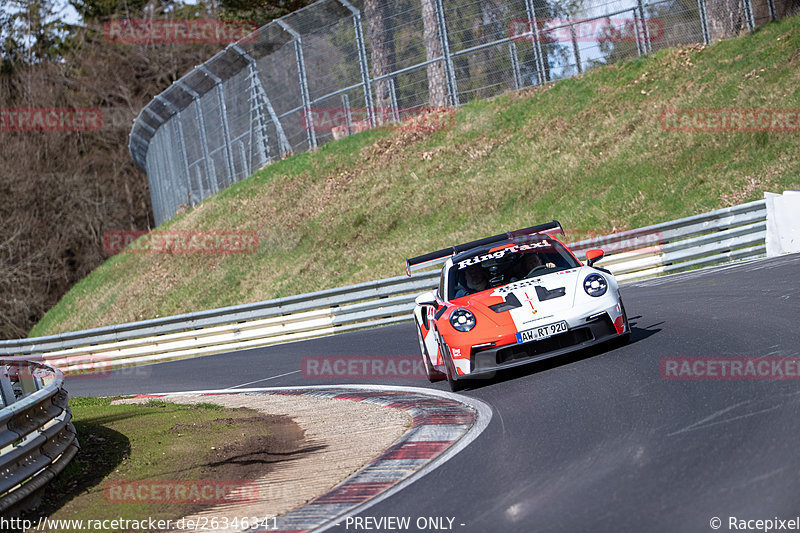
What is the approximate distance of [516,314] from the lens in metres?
8.49

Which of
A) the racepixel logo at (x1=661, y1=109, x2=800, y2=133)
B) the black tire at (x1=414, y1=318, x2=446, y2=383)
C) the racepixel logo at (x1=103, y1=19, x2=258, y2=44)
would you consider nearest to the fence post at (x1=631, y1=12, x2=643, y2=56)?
the racepixel logo at (x1=661, y1=109, x2=800, y2=133)

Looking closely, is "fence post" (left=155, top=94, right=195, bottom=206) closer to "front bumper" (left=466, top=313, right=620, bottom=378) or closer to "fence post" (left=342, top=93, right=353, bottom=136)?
"fence post" (left=342, top=93, right=353, bottom=136)

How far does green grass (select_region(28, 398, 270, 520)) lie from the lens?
6.07 m

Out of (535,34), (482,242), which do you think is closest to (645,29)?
(535,34)

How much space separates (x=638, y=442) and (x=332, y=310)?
13383mm

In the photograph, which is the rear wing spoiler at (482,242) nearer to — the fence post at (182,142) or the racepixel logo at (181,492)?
the racepixel logo at (181,492)

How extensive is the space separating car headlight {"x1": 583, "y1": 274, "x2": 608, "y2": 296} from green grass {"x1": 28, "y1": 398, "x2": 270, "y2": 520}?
320 cm

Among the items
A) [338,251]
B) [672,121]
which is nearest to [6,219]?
[338,251]

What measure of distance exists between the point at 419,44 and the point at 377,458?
67.6 feet

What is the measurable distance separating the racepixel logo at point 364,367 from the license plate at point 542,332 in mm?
2417

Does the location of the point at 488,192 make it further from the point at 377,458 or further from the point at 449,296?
the point at 377,458

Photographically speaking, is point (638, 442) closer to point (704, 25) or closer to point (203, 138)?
point (704, 25)

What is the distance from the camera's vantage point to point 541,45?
24250 mm

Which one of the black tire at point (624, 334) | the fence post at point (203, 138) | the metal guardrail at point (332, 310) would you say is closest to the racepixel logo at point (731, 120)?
the metal guardrail at point (332, 310)
